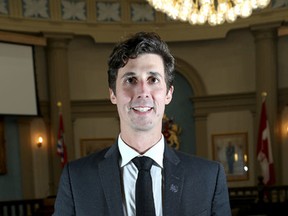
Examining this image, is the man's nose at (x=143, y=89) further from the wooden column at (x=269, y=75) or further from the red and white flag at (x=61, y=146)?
the wooden column at (x=269, y=75)

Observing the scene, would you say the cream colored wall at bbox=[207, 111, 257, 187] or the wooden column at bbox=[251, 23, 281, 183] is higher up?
the wooden column at bbox=[251, 23, 281, 183]

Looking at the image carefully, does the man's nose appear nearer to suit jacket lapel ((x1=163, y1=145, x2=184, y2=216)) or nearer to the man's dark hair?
the man's dark hair

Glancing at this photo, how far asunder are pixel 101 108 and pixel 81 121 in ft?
2.04

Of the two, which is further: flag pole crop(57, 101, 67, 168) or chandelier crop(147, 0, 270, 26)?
Result: flag pole crop(57, 101, 67, 168)

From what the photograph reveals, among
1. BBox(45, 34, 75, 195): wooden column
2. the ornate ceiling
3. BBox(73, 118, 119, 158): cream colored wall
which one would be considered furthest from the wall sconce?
the ornate ceiling

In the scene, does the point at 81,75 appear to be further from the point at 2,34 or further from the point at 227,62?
the point at 227,62

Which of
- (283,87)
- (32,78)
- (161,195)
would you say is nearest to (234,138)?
(283,87)

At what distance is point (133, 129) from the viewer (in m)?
1.48

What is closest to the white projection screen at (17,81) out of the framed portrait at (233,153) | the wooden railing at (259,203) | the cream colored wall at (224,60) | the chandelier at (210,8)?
the cream colored wall at (224,60)

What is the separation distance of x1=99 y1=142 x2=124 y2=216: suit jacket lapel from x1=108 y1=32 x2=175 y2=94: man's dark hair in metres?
0.27

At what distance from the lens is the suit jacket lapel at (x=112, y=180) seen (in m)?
1.49

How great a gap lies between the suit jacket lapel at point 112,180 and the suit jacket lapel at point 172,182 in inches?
6.8

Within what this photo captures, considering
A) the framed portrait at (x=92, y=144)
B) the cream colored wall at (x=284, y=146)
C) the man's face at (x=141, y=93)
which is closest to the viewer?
the man's face at (x=141, y=93)

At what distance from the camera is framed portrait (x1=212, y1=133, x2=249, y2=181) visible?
10367 millimetres
